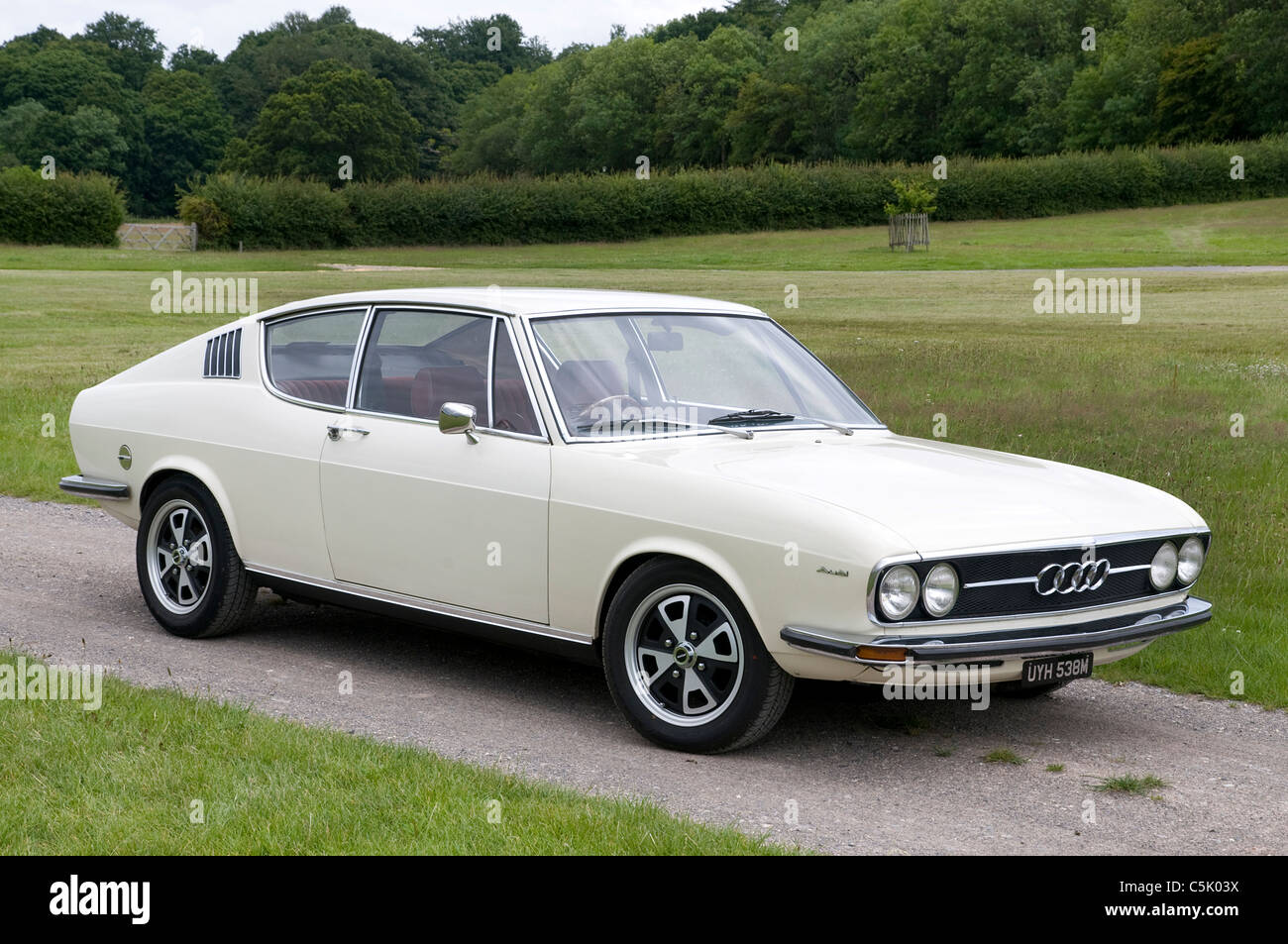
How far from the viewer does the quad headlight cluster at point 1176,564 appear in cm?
543

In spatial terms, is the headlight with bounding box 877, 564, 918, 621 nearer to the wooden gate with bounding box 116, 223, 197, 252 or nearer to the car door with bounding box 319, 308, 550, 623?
the car door with bounding box 319, 308, 550, 623

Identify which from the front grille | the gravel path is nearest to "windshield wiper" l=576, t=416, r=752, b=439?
the gravel path

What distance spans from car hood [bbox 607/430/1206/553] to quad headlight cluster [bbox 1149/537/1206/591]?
80 millimetres

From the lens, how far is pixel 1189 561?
18.3 feet

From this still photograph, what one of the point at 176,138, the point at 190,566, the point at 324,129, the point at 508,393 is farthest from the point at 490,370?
the point at 176,138

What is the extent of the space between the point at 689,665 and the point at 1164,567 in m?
1.85

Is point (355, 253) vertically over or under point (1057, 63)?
under

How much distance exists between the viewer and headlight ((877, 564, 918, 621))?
15.6ft

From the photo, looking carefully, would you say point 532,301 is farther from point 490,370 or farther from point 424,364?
point 424,364

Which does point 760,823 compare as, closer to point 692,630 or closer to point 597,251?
point 692,630

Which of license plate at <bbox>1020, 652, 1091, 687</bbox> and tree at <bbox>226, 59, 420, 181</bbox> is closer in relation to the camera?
license plate at <bbox>1020, 652, 1091, 687</bbox>

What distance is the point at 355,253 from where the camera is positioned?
59812 millimetres
